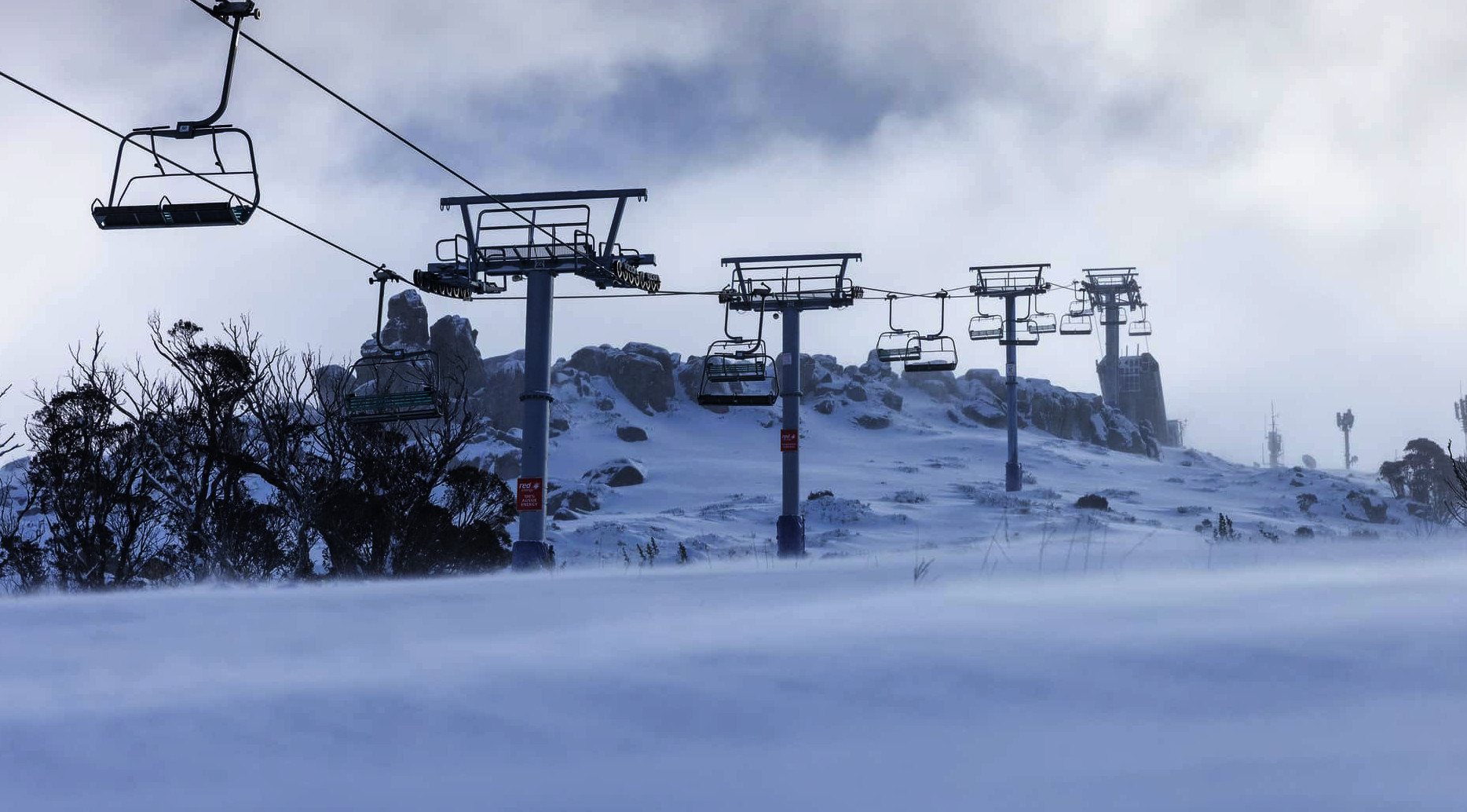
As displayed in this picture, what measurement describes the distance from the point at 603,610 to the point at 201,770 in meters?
1.70

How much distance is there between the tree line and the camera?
25.7m

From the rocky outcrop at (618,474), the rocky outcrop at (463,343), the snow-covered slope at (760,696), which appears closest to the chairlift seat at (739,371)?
the snow-covered slope at (760,696)

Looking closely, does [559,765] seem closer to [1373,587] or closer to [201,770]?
[201,770]

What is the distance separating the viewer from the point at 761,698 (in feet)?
8.91

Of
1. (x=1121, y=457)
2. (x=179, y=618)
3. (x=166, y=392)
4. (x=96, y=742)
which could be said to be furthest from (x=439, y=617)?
(x=1121, y=457)

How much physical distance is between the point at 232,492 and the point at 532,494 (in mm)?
13738

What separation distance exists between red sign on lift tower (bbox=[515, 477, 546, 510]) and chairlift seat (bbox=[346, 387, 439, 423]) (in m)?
2.42

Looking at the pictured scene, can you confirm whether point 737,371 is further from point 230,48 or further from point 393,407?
point 230,48

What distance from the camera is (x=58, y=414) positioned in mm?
31250

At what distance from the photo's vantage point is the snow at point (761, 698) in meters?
2.29

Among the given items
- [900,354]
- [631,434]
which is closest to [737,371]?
[900,354]

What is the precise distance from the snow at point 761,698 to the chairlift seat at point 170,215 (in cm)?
488

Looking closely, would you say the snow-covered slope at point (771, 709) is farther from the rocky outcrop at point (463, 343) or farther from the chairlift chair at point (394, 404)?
the rocky outcrop at point (463, 343)

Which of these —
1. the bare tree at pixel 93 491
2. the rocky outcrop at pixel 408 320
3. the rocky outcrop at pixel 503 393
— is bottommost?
the bare tree at pixel 93 491
